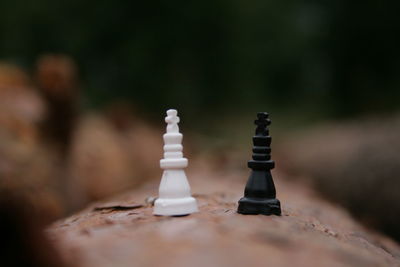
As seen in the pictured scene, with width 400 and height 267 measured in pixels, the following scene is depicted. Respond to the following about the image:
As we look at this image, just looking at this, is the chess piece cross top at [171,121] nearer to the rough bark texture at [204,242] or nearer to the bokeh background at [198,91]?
the rough bark texture at [204,242]

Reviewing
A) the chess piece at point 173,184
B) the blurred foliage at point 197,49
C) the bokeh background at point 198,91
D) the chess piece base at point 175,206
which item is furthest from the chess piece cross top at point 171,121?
the blurred foliage at point 197,49

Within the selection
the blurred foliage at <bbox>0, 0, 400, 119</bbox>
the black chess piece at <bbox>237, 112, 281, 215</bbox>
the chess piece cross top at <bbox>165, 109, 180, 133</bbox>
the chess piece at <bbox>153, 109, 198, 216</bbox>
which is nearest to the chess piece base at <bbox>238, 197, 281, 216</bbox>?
the black chess piece at <bbox>237, 112, 281, 215</bbox>

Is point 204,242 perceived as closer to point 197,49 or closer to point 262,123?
point 262,123

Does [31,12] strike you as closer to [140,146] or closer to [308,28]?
[140,146]

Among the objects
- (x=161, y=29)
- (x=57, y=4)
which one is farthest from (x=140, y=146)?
(x=57, y=4)

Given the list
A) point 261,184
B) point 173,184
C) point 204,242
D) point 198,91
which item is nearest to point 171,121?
point 173,184

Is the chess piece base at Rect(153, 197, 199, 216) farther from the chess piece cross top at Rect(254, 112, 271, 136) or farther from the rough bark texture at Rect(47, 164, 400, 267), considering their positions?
the chess piece cross top at Rect(254, 112, 271, 136)
